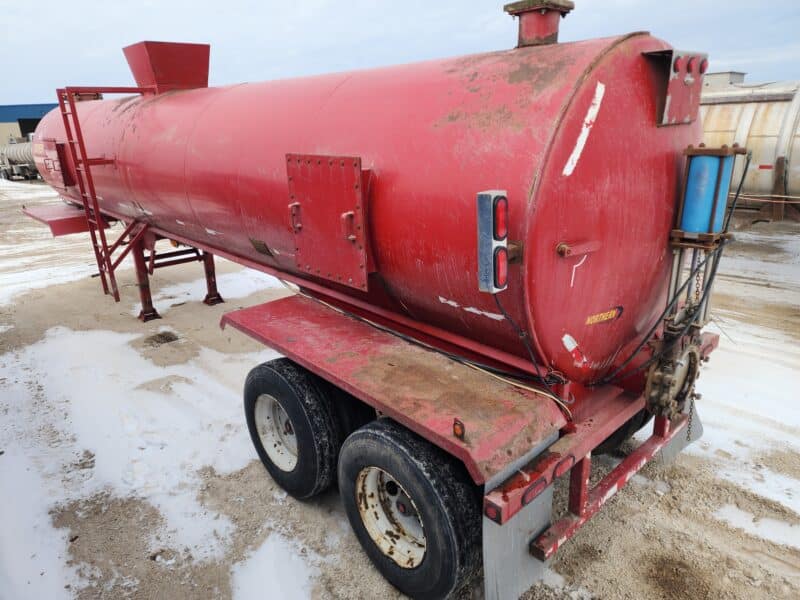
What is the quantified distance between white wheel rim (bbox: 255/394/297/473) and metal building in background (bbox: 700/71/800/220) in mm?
8688

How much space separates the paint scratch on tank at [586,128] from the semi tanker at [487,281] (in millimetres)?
11

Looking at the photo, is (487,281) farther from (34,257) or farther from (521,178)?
(34,257)

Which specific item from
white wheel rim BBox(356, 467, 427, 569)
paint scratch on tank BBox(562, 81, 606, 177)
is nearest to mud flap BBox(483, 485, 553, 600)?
white wheel rim BBox(356, 467, 427, 569)

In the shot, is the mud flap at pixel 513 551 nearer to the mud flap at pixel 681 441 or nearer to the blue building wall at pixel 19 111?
the mud flap at pixel 681 441

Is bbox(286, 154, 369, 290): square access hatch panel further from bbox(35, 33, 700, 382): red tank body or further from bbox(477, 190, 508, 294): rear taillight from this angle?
bbox(477, 190, 508, 294): rear taillight

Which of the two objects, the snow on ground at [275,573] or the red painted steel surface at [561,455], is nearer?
the red painted steel surface at [561,455]

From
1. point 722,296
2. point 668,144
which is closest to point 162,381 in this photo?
point 668,144

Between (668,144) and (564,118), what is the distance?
809 mm

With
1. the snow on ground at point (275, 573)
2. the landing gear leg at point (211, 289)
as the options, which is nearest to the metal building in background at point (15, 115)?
the landing gear leg at point (211, 289)

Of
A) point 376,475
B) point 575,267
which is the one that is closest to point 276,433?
point 376,475

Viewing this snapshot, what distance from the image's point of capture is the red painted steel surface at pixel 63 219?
8.02 m

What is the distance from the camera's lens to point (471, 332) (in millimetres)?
Answer: 2895

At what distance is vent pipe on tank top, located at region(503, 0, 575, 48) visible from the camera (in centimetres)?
274

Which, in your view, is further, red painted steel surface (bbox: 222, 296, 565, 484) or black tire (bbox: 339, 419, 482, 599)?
black tire (bbox: 339, 419, 482, 599)
